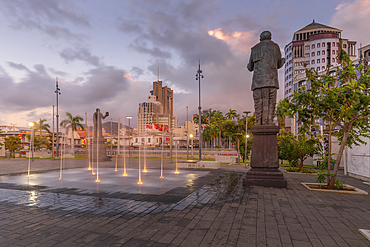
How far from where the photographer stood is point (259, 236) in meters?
4.17

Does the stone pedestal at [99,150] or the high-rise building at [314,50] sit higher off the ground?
the high-rise building at [314,50]

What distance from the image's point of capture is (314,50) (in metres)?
84.2

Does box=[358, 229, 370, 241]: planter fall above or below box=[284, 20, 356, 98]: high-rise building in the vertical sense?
below

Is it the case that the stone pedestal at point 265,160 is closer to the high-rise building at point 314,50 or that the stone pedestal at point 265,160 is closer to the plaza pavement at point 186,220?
the plaza pavement at point 186,220

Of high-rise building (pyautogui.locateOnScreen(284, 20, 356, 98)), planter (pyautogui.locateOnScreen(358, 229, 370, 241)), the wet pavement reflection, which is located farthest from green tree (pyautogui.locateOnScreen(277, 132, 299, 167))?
high-rise building (pyautogui.locateOnScreen(284, 20, 356, 98))

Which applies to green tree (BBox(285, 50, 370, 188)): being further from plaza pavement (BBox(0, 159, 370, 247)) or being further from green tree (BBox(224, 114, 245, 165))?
green tree (BBox(224, 114, 245, 165))

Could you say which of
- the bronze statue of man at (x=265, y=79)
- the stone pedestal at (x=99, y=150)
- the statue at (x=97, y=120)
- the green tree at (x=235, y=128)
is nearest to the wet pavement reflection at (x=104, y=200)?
the bronze statue of man at (x=265, y=79)

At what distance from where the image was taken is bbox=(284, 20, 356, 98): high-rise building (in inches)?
3226

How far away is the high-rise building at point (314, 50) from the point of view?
269 ft

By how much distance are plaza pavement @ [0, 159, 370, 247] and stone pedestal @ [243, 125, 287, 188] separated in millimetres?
1657

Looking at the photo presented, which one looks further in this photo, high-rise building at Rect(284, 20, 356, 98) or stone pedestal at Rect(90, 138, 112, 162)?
high-rise building at Rect(284, 20, 356, 98)

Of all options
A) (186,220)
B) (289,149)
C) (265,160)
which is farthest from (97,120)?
(186,220)

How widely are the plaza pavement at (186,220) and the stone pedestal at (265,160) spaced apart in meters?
1.66

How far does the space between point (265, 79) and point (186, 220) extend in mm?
7933
